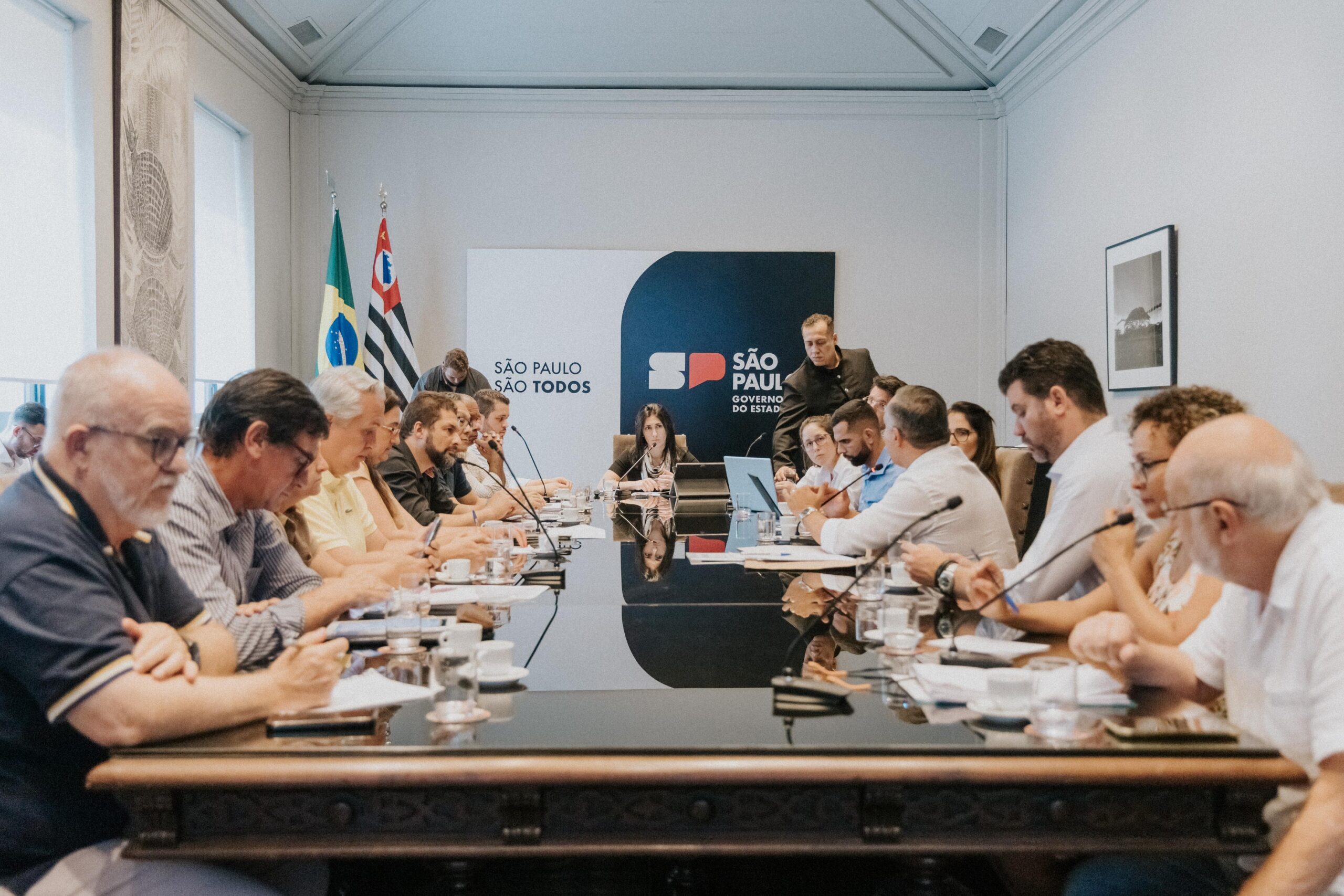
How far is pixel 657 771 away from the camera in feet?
4.18

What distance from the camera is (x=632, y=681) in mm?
1692

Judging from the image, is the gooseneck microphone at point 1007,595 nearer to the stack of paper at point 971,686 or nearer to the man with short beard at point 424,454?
the stack of paper at point 971,686

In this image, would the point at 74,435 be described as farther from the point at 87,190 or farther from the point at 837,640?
the point at 87,190

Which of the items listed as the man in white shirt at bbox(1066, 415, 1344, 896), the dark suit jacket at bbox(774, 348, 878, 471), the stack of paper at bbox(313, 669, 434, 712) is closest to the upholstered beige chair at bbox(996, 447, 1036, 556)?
the dark suit jacket at bbox(774, 348, 878, 471)

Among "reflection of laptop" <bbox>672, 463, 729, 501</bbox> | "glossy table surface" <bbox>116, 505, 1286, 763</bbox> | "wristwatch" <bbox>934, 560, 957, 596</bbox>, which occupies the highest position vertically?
"reflection of laptop" <bbox>672, 463, 729, 501</bbox>

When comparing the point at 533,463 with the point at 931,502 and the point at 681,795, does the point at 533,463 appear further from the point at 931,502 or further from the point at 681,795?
the point at 681,795

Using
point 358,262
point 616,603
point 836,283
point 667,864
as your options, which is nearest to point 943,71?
point 836,283

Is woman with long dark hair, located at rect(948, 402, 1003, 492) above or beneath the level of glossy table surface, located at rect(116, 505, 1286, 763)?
above

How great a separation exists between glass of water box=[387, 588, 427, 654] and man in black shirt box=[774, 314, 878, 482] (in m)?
3.95

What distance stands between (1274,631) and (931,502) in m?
1.60

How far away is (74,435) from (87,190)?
3633 mm

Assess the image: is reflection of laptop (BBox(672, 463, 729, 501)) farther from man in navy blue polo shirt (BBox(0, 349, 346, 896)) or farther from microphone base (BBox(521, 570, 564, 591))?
man in navy blue polo shirt (BBox(0, 349, 346, 896))

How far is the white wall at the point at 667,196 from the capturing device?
7168mm

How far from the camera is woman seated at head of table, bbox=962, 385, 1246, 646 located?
1.89m
